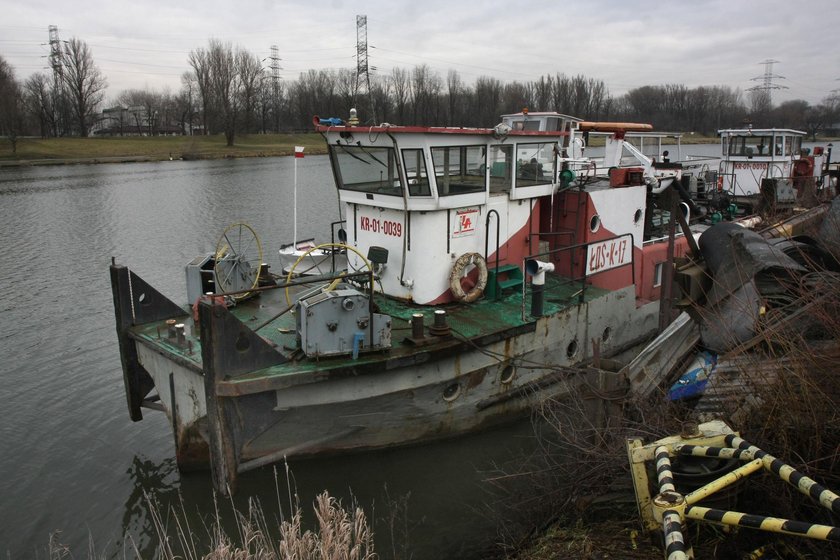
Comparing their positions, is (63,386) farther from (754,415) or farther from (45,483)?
(754,415)

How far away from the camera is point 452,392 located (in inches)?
314

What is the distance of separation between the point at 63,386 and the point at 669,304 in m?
9.67

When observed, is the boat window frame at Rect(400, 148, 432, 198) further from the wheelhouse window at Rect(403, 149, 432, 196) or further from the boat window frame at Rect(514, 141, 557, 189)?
the boat window frame at Rect(514, 141, 557, 189)

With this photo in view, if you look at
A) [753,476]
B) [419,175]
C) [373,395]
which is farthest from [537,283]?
[753,476]

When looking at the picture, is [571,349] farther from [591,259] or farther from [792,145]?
[792,145]

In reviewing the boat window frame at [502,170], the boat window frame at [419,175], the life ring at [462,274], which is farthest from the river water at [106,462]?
the boat window frame at [502,170]

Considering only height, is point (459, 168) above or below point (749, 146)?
below

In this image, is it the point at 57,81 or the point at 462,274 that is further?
the point at 57,81

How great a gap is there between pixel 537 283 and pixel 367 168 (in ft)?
8.66

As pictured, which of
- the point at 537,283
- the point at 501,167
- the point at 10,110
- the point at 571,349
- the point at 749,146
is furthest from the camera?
the point at 10,110

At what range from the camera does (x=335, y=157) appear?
28.8 feet

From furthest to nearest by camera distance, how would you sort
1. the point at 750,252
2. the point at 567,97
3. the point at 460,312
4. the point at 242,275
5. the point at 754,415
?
the point at 567,97, the point at 242,275, the point at 460,312, the point at 750,252, the point at 754,415

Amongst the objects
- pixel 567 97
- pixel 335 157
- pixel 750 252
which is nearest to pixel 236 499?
pixel 335 157

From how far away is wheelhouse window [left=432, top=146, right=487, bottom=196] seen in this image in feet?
26.7
